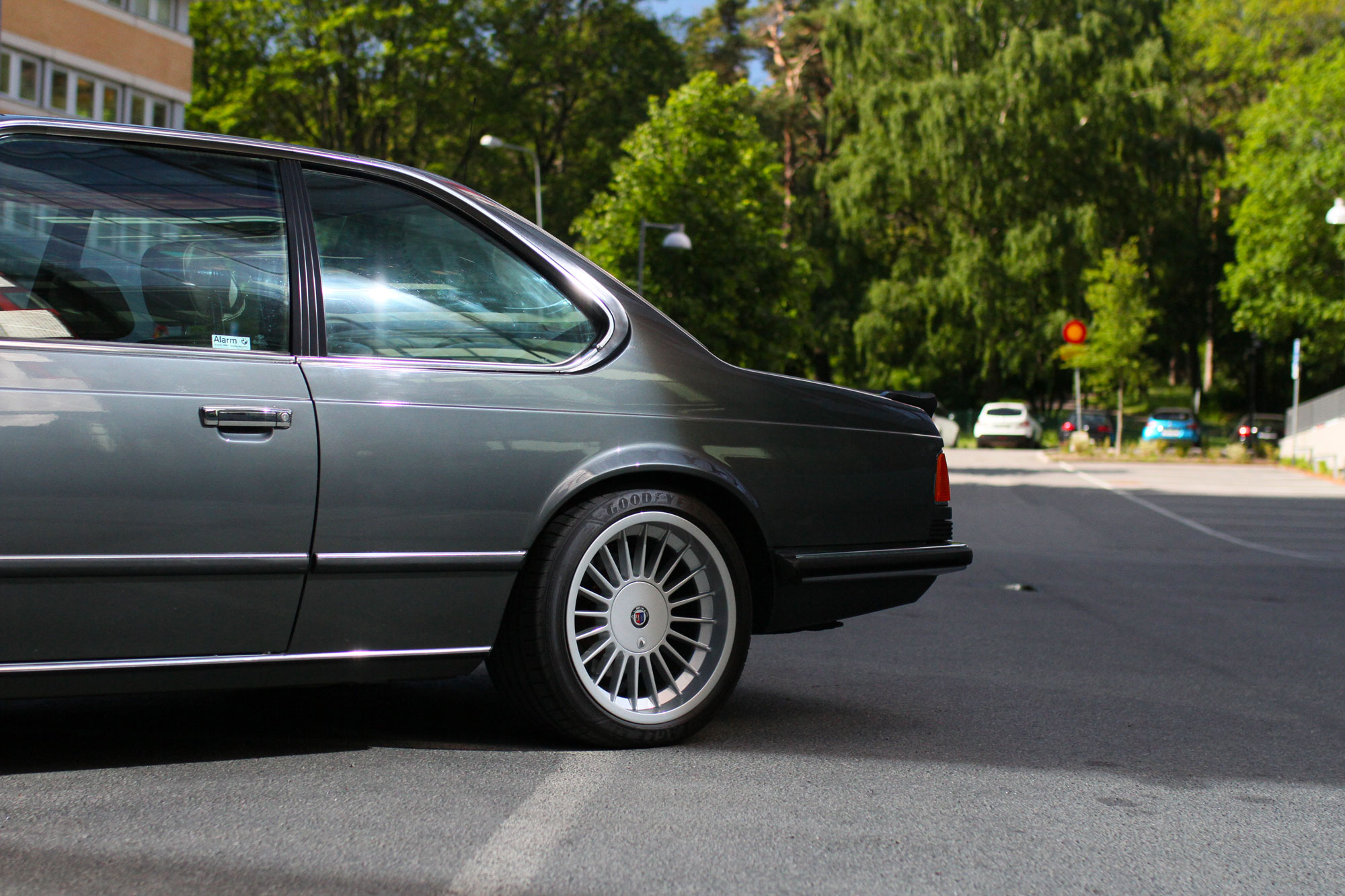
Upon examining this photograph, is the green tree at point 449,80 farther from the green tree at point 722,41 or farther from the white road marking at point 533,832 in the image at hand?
the white road marking at point 533,832

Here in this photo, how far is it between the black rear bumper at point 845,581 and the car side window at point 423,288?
3.21ft

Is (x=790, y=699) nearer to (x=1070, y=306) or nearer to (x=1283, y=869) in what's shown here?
(x=1283, y=869)

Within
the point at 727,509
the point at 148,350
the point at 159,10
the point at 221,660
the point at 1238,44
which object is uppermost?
the point at 1238,44

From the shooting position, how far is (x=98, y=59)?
28.8m

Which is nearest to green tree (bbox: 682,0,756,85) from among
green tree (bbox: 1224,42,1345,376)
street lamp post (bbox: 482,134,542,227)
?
street lamp post (bbox: 482,134,542,227)

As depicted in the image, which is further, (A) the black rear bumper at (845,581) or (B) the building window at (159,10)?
(B) the building window at (159,10)

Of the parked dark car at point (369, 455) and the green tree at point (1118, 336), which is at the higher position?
the green tree at point (1118, 336)

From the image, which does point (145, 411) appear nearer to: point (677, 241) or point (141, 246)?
point (141, 246)

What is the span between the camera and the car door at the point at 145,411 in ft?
11.5

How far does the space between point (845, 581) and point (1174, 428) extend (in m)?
40.5

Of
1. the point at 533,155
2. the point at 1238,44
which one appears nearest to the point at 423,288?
the point at 533,155

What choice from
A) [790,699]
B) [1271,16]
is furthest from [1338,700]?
[1271,16]

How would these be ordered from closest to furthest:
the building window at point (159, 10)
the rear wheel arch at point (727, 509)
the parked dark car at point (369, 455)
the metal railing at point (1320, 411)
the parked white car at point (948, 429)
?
1. the parked dark car at point (369, 455)
2. the rear wheel arch at point (727, 509)
3. the building window at point (159, 10)
4. the metal railing at point (1320, 411)
5. the parked white car at point (948, 429)

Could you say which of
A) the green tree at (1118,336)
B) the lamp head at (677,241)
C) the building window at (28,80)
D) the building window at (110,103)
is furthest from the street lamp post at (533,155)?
the green tree at (1118,336)
